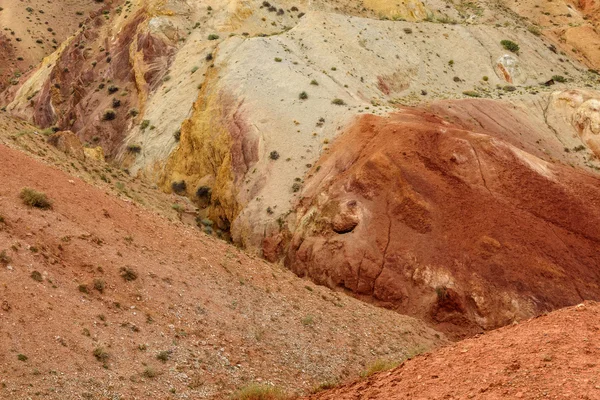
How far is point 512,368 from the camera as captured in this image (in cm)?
1154

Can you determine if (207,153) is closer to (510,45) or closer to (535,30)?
(510,45)

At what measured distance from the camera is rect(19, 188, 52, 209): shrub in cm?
1989

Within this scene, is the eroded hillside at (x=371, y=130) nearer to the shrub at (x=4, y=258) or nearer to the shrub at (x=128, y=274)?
the shrub at (x=128, y=274)

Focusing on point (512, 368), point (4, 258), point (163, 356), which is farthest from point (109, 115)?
point (512, 368)

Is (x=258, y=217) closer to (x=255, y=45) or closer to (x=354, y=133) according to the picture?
(x=354, y=133)

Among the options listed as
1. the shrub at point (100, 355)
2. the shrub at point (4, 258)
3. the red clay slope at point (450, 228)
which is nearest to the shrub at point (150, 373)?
the shrub at point (100, 355)

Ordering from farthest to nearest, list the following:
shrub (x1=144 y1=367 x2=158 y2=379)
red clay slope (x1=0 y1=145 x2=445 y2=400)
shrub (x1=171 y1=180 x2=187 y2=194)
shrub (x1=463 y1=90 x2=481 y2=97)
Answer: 1. shrub (x1=463 y1=90 x2=481 y2=97)
2. shrub (x1=171 y1=180 x2=187 y2=194)
3. shrub (x1=144 y1=367 x2=158 y2=379)
4. red clay slope (x1=0 y1=145 x2=445 y2=400)

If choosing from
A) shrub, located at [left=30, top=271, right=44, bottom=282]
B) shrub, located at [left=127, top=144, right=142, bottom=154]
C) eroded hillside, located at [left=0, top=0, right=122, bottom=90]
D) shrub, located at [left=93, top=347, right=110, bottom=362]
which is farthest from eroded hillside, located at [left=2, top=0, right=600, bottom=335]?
shrub, located at [left=30, top=271, right=44, bottom=282]

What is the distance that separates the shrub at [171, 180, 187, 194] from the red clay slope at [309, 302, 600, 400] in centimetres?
2725

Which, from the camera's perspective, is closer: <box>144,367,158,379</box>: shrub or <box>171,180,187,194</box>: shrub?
<box>144,367,158,379</box>: shrub

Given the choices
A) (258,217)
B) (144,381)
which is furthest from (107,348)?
(258,217)

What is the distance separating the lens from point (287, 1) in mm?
57250

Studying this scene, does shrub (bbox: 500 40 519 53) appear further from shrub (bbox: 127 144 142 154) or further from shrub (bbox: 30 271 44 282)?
shrub (bbox: 30 271 44 282)

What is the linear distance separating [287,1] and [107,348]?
46638mm
